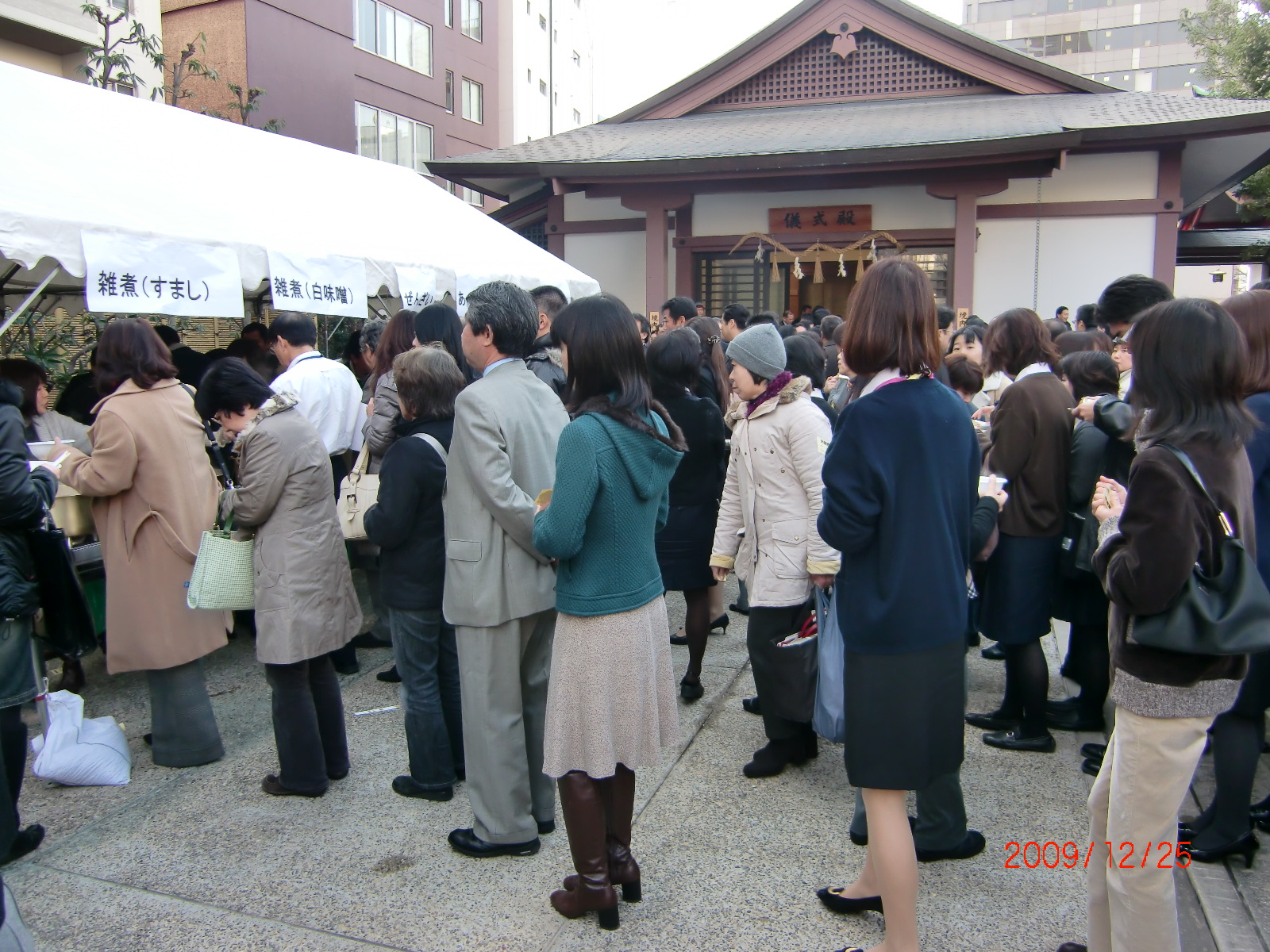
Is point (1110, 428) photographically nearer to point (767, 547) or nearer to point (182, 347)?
point (767, 547)

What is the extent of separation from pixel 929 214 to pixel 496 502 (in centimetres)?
1081

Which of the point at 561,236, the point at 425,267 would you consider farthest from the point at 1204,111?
the point at 425,267

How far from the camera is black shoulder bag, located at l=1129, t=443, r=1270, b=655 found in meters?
2.04

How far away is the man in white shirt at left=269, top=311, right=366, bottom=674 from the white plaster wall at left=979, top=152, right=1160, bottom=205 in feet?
30.5

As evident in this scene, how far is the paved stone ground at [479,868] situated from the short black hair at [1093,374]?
158 centimetres

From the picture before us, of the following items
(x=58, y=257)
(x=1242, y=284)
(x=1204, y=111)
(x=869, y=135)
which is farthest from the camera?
(x=1242, y=284)

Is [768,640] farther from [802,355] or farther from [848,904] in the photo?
[802,355]

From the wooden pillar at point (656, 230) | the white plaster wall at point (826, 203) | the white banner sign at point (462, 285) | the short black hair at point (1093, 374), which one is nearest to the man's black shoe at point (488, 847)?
the short black hair at point (1093, 374)

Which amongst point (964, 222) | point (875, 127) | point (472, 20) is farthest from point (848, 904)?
point (472, 20)

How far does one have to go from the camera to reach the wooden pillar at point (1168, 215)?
Answer: 11109 millimetres

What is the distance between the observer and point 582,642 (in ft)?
8.53

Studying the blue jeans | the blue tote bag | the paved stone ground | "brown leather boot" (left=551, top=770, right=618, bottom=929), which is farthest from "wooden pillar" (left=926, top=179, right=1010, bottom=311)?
"brown leather boot" (left=551, top=770, right=618, bottom=929)

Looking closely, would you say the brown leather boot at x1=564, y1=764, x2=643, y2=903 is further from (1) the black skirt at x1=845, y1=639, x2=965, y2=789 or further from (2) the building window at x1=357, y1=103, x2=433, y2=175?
(2) the building window at x1=357, y1=103, x2=433, y2=175

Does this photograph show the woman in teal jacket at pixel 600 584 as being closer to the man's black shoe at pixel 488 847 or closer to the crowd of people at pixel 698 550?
the crowd of people at pixel 698 550
